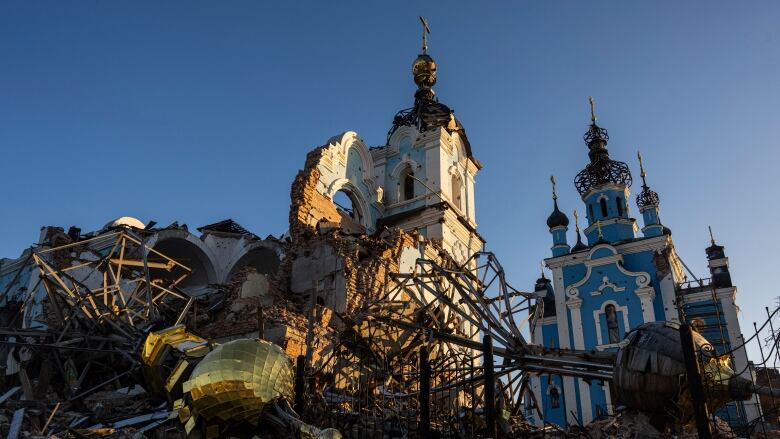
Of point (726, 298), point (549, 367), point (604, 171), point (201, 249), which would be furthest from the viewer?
point (604, 171)

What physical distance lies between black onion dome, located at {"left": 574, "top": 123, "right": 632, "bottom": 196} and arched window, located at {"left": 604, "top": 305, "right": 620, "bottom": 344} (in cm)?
780

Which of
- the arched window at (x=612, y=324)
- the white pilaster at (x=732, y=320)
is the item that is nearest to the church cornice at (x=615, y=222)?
the arched window at (x=612, y=324)

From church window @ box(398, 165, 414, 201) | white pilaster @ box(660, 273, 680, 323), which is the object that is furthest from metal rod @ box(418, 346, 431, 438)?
white pilaster @ box(660, 273, 680, 323)

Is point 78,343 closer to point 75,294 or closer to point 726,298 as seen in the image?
point 75,294

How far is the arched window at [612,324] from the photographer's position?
2872cm

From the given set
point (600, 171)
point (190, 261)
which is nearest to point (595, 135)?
point (600, 171)

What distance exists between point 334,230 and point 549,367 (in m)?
9.58

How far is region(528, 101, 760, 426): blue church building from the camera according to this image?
28.1 meters

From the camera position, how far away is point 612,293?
29781 mm

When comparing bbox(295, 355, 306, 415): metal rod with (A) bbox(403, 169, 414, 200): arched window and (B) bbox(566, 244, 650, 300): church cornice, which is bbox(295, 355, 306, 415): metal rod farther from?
(B) bbox(566, 244, 650, 300): church cornice

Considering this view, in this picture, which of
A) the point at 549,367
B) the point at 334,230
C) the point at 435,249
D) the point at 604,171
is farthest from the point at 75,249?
the point at 604,171

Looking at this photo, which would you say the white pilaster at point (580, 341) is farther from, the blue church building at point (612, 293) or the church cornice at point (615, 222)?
the church cornice at point (615, 222)

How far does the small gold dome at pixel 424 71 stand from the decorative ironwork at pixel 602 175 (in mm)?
10201

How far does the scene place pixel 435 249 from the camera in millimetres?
22781
